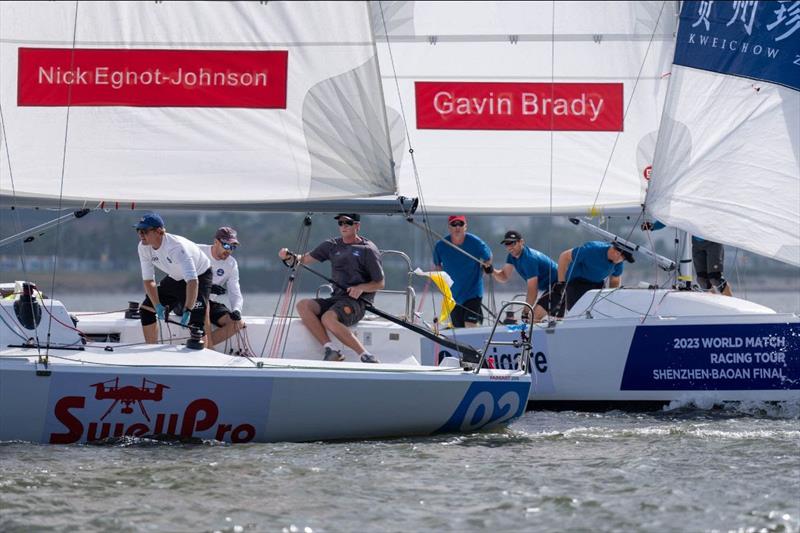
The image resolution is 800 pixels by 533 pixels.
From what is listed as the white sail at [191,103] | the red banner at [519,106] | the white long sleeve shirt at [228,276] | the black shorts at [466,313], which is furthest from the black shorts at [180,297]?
the red banner at [519,106]

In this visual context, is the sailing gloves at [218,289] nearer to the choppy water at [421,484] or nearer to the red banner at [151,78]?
the choppy water at [421,484]

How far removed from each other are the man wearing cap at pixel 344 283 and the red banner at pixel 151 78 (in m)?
1.45

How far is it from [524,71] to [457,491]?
6.05 metres

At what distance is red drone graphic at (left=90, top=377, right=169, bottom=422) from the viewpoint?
736 centimetres

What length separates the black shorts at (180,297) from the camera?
845 cm

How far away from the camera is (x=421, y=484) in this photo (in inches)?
268

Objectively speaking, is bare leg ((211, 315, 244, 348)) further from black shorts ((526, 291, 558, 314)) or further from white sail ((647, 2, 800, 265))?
white sail ((647, 2, 800, 265))

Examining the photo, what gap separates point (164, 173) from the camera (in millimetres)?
7445

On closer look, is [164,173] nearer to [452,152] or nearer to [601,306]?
[601,306]

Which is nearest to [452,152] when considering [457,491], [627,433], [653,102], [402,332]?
[653,102]

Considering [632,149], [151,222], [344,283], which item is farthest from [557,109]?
[151,222]

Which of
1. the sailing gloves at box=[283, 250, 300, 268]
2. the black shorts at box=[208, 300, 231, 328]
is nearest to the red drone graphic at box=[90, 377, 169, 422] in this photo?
the sailing gloves at box=[283, 250, 300, 268]

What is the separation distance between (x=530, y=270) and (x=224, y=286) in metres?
3.17

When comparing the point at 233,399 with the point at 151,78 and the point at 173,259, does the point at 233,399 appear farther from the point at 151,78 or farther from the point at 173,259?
the point at 151,78
